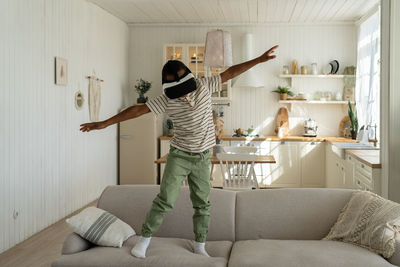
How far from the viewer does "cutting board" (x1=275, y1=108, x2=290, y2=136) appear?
7.05 m

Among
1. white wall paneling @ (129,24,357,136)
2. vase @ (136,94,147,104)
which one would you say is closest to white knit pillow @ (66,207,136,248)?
vase @ (136,94,147,104)

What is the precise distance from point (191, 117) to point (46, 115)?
8.25 ft

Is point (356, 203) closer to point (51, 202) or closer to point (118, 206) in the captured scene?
point (118, 206)

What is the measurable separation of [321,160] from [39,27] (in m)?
4.49

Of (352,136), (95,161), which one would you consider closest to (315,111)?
(352,136)

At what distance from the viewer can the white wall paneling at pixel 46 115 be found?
12.4 ft

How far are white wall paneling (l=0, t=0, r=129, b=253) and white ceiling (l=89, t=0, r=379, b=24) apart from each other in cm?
55

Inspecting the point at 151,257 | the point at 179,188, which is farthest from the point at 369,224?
the point at 151,257

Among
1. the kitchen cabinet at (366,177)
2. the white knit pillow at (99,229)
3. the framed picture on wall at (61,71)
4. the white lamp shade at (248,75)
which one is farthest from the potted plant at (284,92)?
the white knit pillow at (99,229)

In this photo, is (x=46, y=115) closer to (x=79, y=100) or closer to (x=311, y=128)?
(x=79, y=100)

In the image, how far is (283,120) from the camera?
7.09 meters

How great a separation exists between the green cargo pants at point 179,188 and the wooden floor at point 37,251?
1.48 m

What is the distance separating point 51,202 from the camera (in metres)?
4.59

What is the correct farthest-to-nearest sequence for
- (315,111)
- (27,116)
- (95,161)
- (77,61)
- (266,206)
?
1. (315,111)
2. (95,161)
3. (77,61)
4. (27,116)
5. (266,206)
